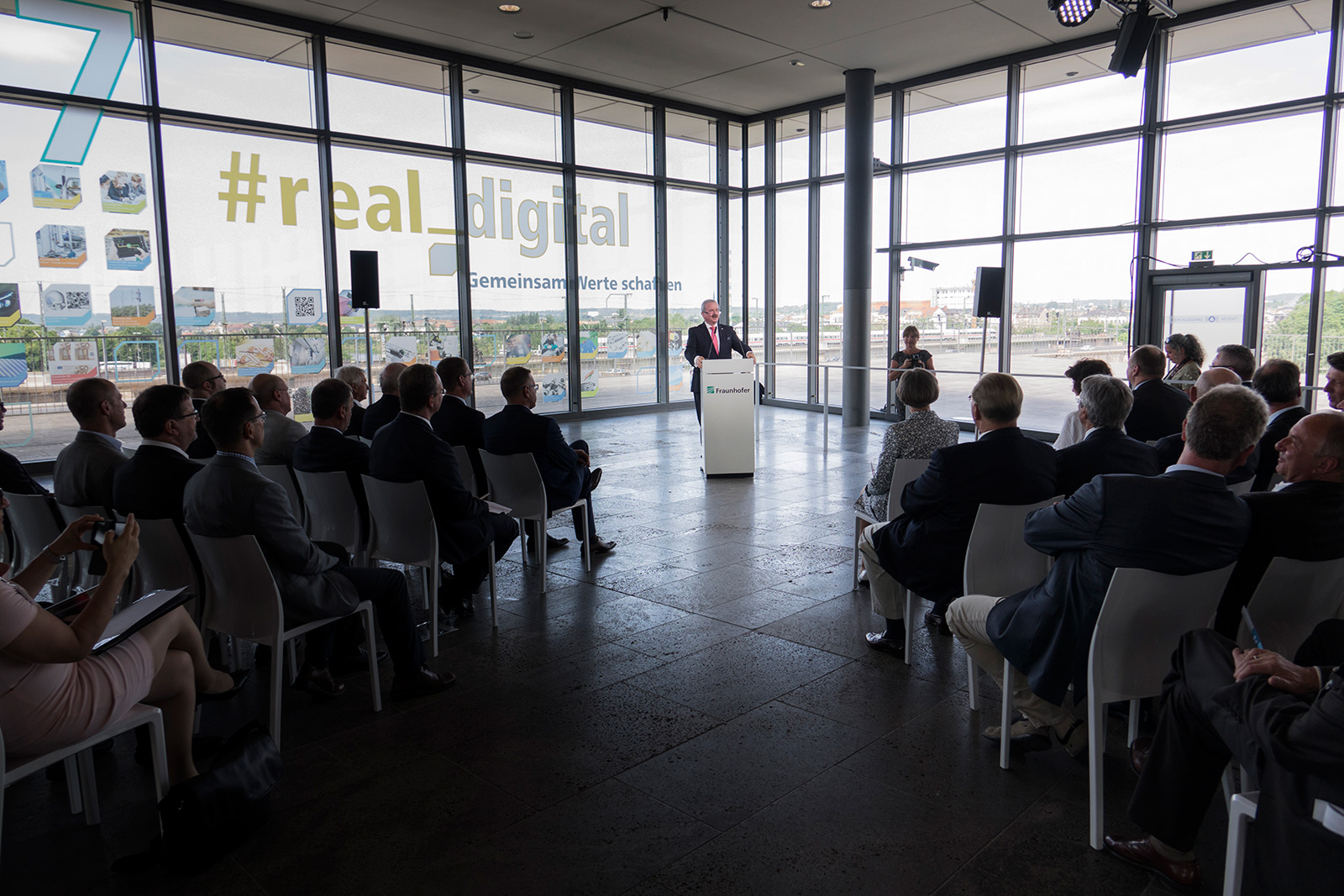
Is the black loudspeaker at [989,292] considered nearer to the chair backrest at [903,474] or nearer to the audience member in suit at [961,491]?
the chair backrest at [903,474]

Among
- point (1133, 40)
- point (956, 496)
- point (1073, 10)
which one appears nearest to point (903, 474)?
point (956, 496)

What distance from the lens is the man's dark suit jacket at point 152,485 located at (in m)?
3.19

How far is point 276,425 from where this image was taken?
4602mm

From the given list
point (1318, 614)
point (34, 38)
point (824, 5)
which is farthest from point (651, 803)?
point (34, 38)

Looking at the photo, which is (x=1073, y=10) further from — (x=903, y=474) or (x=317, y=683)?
(x=317, y=683)

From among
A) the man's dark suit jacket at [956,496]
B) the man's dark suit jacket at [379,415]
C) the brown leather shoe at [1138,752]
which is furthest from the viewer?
the man's dark suit jacket at [379,415]

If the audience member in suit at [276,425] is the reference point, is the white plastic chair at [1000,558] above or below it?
below

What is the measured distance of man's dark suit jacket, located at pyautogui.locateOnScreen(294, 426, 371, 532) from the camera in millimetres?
4191

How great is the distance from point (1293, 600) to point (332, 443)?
3.83 meters

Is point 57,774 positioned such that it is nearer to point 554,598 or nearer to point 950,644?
point 554,598

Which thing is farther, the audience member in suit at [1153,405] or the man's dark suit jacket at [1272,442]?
the audience member in suit at [1153,405]

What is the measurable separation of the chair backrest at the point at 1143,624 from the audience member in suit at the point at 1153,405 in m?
2.48

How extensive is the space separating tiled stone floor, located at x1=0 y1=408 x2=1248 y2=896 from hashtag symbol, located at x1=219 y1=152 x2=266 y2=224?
681 cm

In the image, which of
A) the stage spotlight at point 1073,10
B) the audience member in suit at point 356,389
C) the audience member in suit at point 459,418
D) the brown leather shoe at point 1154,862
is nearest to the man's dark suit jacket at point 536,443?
the audience member in suit at point 459,418
